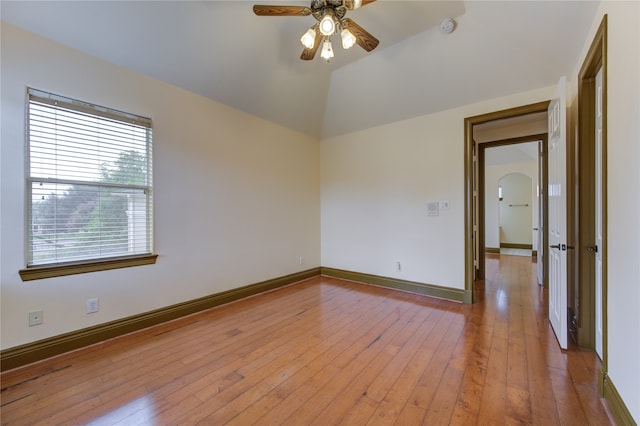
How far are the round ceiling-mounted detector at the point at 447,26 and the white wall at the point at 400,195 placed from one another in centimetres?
104

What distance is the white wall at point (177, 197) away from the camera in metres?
1.98

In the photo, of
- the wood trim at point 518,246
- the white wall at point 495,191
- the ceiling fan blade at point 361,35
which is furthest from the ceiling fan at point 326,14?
the wood trim at point 518,246

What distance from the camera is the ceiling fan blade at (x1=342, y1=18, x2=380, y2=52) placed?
206 centimetres

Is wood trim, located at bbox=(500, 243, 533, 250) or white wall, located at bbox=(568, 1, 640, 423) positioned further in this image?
wood trim, located at bbox=(500, 243, 533, 250)

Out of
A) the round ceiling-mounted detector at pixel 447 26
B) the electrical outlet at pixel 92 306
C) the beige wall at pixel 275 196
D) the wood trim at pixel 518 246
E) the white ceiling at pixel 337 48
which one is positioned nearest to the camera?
the beige wall at pixel 275 196

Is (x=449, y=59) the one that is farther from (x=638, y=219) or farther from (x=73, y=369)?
(x=73, y=369)

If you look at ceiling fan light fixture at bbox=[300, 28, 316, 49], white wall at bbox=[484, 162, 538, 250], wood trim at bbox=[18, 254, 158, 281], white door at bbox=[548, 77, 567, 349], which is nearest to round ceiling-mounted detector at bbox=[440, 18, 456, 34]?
white door at bbox=[548, 77, 567, 349]

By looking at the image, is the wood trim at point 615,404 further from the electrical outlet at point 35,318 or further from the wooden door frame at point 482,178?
the electrical outlet at point 35,318

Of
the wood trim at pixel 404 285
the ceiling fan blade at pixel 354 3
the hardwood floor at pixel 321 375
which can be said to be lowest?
the hardwood floor at pixel 321 375

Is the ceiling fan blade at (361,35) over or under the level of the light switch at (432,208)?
over

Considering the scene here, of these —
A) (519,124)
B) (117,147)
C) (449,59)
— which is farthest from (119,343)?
(519,124)

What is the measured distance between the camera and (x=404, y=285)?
388 cm

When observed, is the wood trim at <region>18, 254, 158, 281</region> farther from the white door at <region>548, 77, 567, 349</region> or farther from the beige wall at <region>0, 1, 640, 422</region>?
the white door at <region>548, 77, 567, 349</region>

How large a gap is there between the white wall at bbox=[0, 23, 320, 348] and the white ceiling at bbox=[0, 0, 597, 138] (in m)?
0.21
